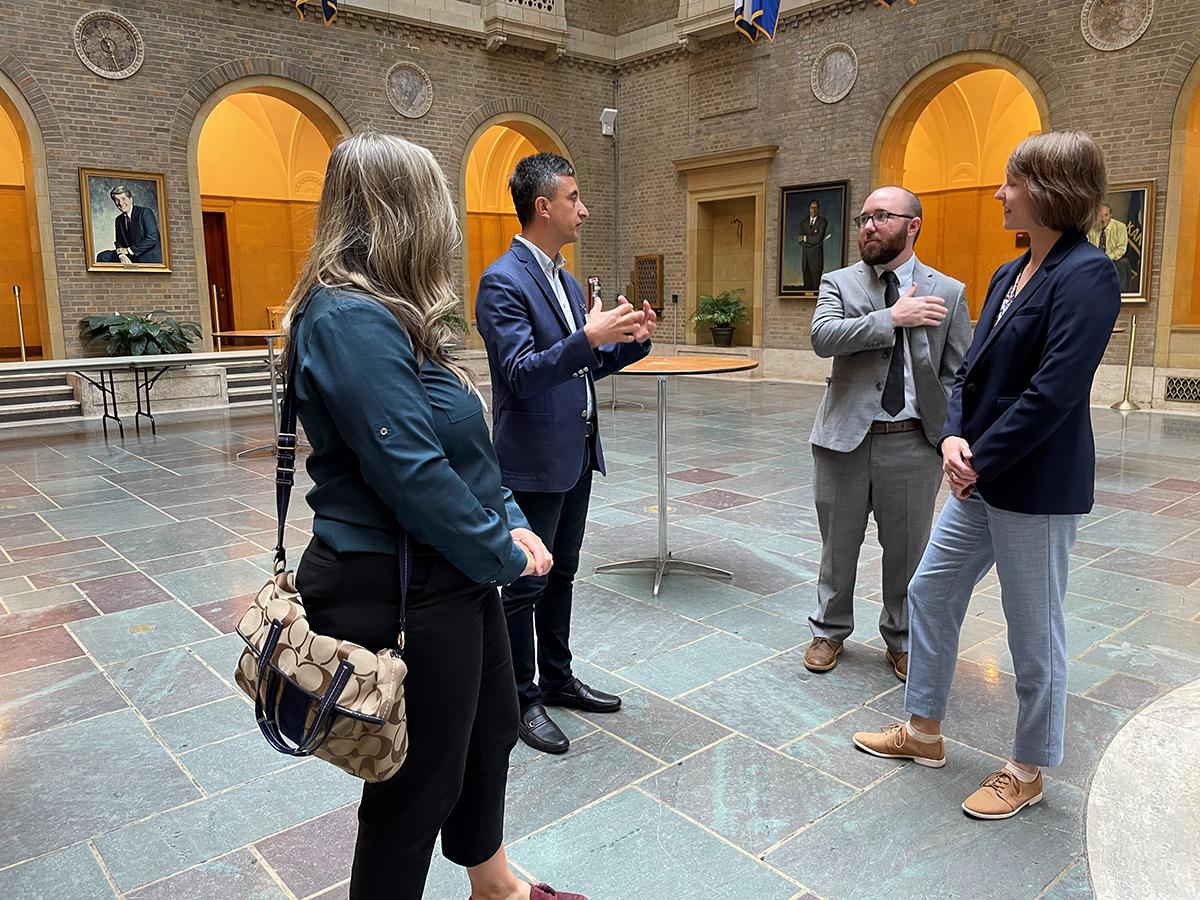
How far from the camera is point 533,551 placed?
1.71m

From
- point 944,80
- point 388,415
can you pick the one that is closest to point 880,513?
point 388,415

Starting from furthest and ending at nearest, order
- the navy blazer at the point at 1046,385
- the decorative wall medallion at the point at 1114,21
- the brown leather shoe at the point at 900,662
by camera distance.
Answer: the decorative wall medallion at the point at 1114,21
the brown leather shoe at the point at 900,662
the navy blazer at the point at 1046,385

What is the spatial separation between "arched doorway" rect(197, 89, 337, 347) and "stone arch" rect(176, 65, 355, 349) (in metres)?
4.52

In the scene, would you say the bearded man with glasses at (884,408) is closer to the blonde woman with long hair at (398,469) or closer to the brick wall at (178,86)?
the blonde woman with long hair at (398,469)

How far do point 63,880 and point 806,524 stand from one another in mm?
4246

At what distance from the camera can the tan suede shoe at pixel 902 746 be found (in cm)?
261

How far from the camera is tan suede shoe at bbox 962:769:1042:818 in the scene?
235cm

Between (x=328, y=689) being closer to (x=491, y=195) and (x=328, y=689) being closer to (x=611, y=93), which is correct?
(x=611, y=93)

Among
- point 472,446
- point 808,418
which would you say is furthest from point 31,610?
point 808,418

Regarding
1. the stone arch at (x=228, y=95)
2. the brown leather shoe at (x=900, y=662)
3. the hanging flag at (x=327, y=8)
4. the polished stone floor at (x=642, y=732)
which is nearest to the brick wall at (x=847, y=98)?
the stone arch at (x=228, y=95)

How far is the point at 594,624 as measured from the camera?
3869 mm

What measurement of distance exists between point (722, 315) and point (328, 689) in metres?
14.8

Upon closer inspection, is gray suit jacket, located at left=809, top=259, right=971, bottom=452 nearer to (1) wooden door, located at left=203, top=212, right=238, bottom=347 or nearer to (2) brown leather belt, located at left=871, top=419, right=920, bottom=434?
(2) brown leather belt, located at left=871, top=419, right=920, bottom=434

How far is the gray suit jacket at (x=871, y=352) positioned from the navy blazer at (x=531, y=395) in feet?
2.49
